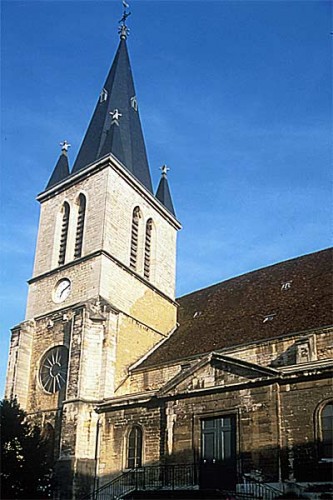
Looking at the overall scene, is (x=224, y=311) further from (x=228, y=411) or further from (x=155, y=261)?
(x=228, y=411)

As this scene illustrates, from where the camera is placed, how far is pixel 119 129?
28062 millimetres

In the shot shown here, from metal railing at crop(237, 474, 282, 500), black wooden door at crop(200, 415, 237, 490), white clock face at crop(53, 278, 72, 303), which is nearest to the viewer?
metal railing at crop(237, 474, 282, 500)

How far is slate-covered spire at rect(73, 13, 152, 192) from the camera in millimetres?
27312

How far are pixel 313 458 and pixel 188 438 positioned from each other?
4069 millimetres

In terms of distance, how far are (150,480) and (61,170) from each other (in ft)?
52.9

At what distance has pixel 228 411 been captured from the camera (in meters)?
16.8

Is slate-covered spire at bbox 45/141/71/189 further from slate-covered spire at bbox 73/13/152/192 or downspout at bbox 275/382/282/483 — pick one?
downspout at bbox 275/382/282/483

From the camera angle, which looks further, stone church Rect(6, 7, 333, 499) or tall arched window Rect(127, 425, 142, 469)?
tall arched window Rect(127, 425, 142, 469)

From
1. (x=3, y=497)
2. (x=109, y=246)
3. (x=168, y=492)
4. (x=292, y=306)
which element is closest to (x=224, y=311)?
(x=292, y=306)

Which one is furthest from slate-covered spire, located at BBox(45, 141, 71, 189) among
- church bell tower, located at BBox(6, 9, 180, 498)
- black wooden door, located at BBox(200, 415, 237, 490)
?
black wooden door, located at BBox(200, 415, 237, 490)

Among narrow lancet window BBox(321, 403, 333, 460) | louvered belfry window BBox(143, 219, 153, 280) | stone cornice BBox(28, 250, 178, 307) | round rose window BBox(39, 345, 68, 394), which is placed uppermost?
louvered belfry window BBox(143, 219, 153, 280)

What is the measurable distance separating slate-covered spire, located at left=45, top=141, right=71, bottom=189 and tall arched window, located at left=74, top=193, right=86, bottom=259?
7.46ft

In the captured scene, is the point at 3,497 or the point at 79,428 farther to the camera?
the point at 79,428

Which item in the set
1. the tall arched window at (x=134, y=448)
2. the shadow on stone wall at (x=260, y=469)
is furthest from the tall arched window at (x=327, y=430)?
the tall arched window at (x=134, y=448)
